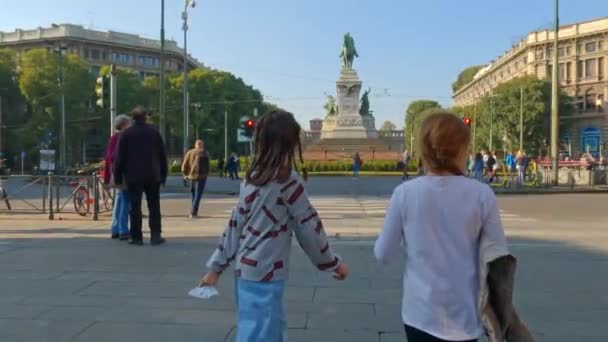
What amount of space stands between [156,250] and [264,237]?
5.85 meters

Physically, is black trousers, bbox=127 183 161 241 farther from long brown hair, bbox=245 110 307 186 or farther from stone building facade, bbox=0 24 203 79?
stone building facade, bbox=0 24 203 79

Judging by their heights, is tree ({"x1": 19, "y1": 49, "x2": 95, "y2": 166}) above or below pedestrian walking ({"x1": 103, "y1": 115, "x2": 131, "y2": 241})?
above

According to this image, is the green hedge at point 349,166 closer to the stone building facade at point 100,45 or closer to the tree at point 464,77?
the stone building facade at point 100,45

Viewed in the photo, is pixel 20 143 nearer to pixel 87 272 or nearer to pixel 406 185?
pixel 87 272

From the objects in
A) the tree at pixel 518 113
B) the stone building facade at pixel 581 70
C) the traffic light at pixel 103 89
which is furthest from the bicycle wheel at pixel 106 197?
the stone building facade at pixel 581 70

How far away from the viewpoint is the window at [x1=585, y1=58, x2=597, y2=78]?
8569 centimetres

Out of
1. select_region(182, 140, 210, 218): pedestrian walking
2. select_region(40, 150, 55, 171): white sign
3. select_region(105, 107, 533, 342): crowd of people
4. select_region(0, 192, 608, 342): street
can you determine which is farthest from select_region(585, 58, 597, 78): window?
select_region(105, 107, 533, 342): crowd of people

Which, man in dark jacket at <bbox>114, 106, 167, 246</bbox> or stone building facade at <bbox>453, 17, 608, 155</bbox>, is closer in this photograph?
man in dark jacket at <bbox>114, 106, 167, 246</bbox>

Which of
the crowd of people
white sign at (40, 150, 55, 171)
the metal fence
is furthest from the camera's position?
white sign at (40, 150, 55, 171)

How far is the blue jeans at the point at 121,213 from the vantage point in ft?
31.2

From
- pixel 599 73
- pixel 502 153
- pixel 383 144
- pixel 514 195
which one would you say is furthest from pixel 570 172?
pixel 599 73

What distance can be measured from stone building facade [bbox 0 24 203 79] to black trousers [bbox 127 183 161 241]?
90.7 metres

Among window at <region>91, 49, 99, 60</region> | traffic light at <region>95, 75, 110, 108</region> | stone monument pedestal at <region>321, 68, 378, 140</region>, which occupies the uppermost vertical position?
window at <region>91, 49, 99, 60</region>

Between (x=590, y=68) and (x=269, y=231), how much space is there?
92.3 metres
